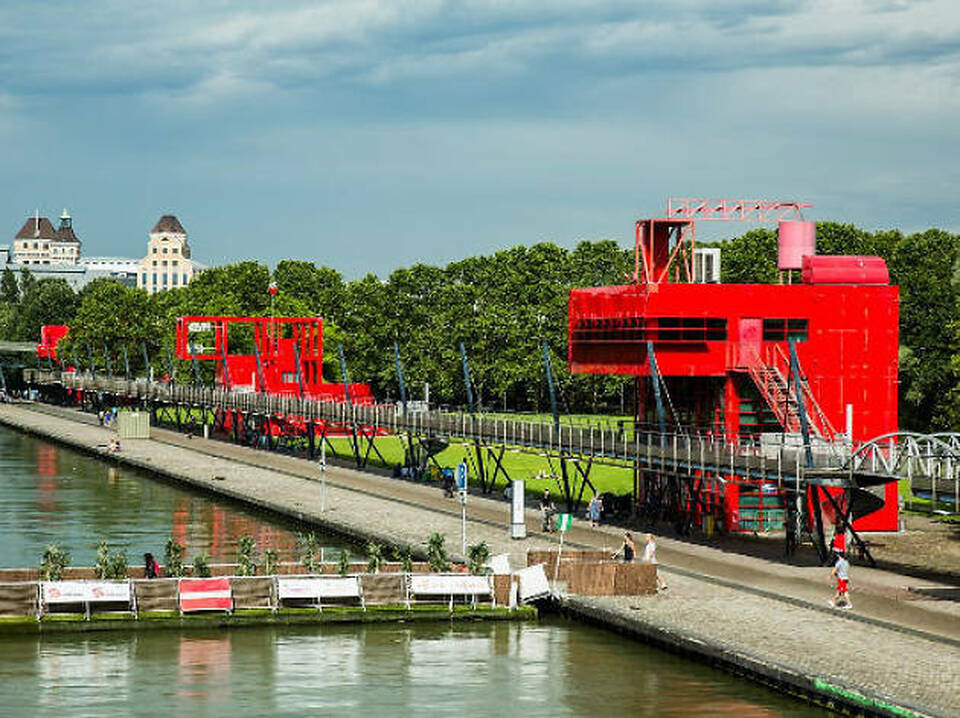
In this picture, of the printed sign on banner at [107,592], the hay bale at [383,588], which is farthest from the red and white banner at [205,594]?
the hay bale at [383,588]

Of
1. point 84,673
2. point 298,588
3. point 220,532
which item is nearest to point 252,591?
point 298,588

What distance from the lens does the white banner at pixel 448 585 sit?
47719 millimetres

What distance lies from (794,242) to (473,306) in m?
90.6

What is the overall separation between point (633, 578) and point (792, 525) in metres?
10.2

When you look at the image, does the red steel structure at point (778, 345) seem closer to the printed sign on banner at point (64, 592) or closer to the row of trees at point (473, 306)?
the printed sign on banner at point (64, 592)

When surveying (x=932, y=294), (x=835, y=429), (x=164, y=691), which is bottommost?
(x=164, y=691)

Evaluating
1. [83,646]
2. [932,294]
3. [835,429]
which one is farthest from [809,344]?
[932,294]

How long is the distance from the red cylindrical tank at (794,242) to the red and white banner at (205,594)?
35.5m

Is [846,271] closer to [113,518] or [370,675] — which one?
[370,675]

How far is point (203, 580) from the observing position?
46375 mm

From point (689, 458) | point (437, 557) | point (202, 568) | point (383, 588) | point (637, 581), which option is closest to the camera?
point (383, 588)

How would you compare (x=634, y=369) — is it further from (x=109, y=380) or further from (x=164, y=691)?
(x=109, y=380)

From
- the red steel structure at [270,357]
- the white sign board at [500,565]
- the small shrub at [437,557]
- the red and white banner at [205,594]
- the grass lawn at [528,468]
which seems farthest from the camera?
the red steel structure at [270,357]

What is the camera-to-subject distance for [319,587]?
155 feet
